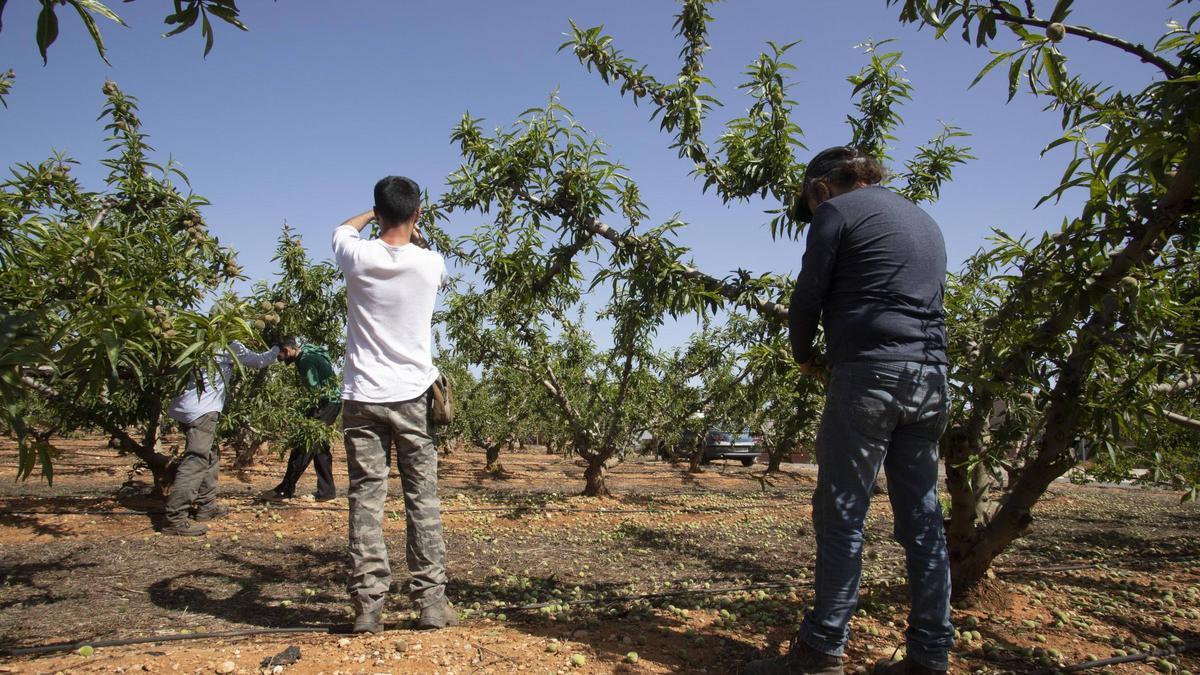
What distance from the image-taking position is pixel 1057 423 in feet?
10.0

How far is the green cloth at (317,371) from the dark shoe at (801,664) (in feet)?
19.8

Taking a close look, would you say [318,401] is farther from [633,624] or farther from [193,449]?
[633,624]

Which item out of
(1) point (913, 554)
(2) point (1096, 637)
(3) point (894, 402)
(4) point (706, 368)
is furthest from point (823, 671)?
(4) point (706, 368)

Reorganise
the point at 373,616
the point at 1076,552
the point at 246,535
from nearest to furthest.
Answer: the point at 373,616 < the point at 246,535 < the point at 1076,552

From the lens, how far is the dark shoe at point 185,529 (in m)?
5.62

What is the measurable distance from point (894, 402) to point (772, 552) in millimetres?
4086

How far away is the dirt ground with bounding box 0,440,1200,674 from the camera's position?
110 inches

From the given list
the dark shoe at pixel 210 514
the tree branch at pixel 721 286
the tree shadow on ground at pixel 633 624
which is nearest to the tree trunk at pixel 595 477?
the dark shoe at pixel 210 514

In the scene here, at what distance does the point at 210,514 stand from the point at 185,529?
1.83ft

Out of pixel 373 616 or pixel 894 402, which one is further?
pixel 373 616

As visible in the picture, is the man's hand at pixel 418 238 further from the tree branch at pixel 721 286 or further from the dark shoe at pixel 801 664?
the dark shoe at pixel 801 664

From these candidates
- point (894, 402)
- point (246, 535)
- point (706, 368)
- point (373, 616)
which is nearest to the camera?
point (894, 402)

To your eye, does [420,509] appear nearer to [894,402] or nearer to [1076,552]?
[894,402]

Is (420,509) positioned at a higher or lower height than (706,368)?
lower
